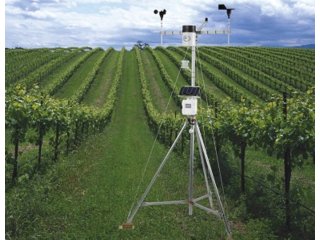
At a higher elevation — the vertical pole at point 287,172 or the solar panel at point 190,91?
the solar panel at point 190,91

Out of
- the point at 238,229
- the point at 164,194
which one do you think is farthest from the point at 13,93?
the point at 238,229

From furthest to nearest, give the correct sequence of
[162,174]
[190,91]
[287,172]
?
[162,174] < [287,172] < [190,91]

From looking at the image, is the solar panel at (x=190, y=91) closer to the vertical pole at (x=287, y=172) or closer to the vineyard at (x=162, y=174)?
the vineyard at (x=162, y=174)

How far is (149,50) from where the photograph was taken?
312 ft

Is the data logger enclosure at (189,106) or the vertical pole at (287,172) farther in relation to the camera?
the vertical pole at (287,172)

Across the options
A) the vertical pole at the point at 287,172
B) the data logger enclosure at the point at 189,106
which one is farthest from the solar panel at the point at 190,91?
the vertical pole at the point at 287,172

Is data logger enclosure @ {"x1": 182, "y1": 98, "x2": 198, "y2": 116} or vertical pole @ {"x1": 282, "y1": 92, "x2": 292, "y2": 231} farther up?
data logger enclosure @ {"x1": 182, "y1": 98, "x2": 198, "y2": 116}

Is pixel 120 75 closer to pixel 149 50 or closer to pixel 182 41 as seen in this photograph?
pixel 149 50

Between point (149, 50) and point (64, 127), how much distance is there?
78519mm

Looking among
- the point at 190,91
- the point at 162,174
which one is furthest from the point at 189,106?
the point at 162,174

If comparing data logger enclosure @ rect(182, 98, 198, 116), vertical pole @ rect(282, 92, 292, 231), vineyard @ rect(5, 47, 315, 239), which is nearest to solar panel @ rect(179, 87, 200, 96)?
data logger enclosure @ rect(182, 98, 198, 116)

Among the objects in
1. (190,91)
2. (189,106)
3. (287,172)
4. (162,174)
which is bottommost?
(162,174)

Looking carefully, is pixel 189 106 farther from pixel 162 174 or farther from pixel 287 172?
pixel 162 174

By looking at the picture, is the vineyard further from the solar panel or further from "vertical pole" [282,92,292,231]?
the solar panel
